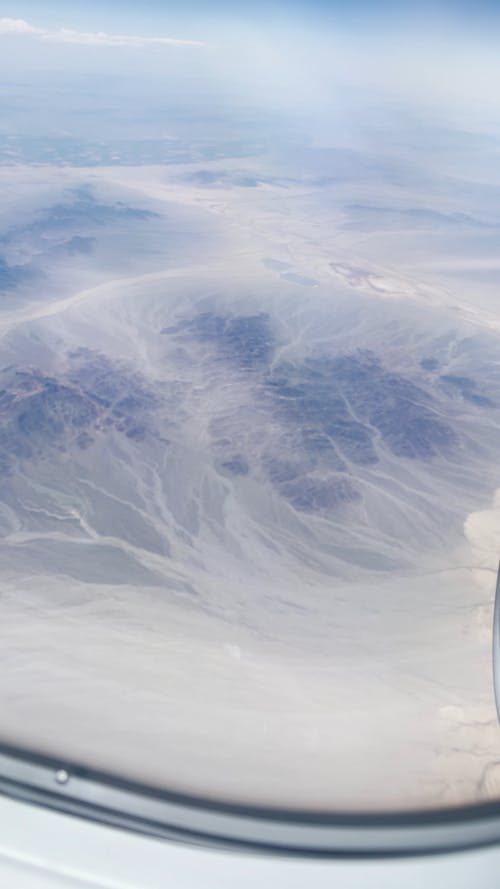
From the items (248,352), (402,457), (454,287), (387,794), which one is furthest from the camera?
(454,287)

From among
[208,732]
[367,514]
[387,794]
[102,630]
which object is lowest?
[367,514]

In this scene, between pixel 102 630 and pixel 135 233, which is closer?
pixel 102 630

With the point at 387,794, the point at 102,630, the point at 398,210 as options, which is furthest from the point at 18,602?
the point at 398,210

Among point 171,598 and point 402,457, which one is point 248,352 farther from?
point 171,598

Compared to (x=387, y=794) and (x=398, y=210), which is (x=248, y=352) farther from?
(x=398, y=210)

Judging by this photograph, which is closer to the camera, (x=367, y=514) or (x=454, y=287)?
(x=367, y=514)

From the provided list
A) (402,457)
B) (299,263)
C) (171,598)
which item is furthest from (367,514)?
(299,263)

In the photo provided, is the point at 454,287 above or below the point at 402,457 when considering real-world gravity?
above

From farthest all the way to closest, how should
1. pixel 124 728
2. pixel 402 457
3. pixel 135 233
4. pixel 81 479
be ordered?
pixel 135 233 < pixel 402 457 < pixel 81 479 < pixel 124 728

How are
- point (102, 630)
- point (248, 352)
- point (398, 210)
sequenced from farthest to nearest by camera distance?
point (398, 210), point (248, 352), point (102, 630)
